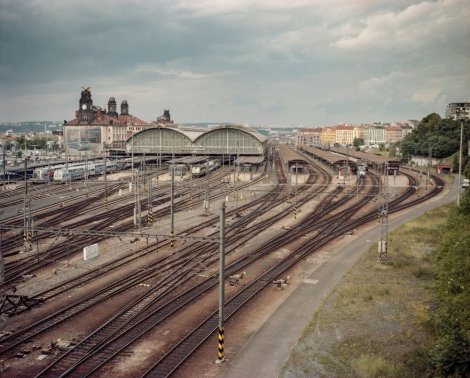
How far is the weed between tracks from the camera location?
1886 centimetres

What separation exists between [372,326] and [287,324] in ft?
13.2

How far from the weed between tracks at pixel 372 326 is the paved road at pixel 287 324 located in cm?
54

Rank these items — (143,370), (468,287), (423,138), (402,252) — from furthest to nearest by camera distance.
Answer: (423,138) < (402,252) < (468,287) < (143,370)

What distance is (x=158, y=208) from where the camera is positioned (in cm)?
5806

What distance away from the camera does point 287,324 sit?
76.9 feet

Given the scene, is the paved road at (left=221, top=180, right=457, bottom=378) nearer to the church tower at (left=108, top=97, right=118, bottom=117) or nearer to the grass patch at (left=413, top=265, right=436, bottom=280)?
the grass patch at (left=413, top=265, right=436, bottom=280)

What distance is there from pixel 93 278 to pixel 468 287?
836 inches

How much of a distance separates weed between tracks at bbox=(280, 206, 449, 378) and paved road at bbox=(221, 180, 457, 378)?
54 cm

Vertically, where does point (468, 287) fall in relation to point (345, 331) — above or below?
above

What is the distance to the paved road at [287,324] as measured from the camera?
1905cm

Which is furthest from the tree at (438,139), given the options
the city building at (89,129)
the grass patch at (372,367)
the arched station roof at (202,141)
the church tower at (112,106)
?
the church tower at (112,106)

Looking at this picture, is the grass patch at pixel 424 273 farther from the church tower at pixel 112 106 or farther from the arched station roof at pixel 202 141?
the church tower at pixel 112 106

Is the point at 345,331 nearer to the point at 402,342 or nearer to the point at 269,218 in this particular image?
the point at 402,342

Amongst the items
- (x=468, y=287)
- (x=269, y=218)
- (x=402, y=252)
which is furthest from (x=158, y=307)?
(x=269, y=218)
